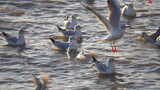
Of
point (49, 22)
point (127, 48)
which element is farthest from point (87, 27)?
point (127, 48)

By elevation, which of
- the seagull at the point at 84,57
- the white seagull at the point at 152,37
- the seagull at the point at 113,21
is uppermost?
the seagull at the point at 113,21

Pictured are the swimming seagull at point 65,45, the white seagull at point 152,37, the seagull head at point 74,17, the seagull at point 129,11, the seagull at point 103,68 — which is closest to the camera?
the seagull at point 103,68

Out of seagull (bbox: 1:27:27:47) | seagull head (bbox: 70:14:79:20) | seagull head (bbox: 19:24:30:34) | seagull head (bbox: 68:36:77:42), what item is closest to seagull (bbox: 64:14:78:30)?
seagull head (bbox: 70:14:79:20)

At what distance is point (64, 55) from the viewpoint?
16391 mm

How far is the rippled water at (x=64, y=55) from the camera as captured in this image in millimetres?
14047

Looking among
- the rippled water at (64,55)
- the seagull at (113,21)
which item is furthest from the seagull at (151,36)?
Answer: the seagull at (113,21)

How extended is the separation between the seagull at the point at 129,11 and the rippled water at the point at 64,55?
0.31 meters

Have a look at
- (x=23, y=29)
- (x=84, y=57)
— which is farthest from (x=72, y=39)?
(x=23, y=29)

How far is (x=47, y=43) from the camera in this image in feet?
57.6

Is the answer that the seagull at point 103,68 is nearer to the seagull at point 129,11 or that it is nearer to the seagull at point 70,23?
the seagull at point 70,23

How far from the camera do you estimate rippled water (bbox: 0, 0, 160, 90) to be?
14047 mm

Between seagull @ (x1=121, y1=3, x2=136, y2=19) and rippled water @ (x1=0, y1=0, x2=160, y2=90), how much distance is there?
31 cm

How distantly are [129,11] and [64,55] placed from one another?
516cm

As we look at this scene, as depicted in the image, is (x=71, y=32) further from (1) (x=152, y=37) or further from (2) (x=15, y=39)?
(1) (x=152, y=37)
